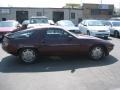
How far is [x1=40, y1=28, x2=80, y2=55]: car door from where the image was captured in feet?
32.2

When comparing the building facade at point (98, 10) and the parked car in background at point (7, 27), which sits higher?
the building facade at point (98, 10)

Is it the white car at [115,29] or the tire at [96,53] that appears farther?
the white car at [115,29]

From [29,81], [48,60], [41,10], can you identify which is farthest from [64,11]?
[29,81]

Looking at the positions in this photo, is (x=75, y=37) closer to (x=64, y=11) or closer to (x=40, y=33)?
(x=40, y=33)

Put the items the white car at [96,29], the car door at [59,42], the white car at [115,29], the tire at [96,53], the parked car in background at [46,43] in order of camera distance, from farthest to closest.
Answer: the white car at [115,29], the white car at [96,29], the tire at [96,53], the car door at [59,42], the parked car in background at [46,43]

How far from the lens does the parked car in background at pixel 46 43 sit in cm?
966

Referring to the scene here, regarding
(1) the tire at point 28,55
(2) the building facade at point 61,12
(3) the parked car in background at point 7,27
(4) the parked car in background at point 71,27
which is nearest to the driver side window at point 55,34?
(1) the tire at point 28,55

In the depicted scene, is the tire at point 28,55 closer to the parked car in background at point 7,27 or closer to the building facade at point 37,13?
the parked car in background at point 7,27

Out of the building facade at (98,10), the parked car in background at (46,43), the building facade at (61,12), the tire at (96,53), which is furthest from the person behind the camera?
the building facade at (98,10)

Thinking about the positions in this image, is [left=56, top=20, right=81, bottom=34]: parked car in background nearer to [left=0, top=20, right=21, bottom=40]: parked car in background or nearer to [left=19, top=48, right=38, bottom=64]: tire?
[left=0, top=20, right=21, bottom=40]: parked car in background

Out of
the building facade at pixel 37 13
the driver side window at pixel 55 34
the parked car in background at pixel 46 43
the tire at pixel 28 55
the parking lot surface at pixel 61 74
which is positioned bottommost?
the parking lot surface at pixel 61 74

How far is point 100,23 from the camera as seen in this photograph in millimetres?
20922

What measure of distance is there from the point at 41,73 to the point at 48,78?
26.3 inches

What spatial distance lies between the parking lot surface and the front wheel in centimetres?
22
